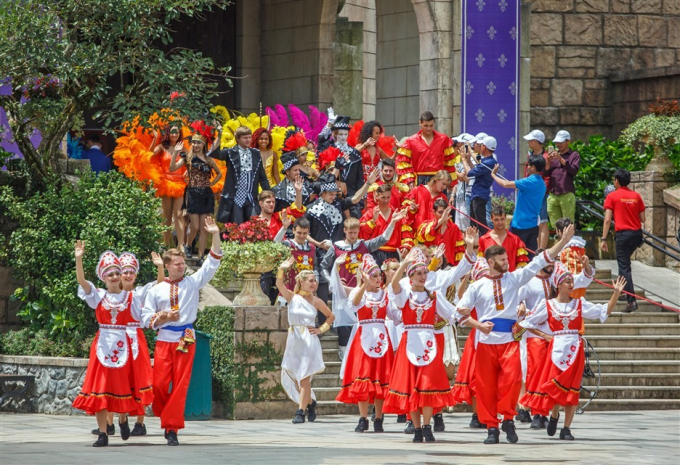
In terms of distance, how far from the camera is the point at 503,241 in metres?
14.8

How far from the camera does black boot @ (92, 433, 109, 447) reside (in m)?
12.2

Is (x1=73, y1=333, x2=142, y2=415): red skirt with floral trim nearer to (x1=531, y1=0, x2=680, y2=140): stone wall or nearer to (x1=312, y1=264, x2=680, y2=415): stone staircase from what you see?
(x1=312, y1=264, x2=680, y2=415): stone staircase

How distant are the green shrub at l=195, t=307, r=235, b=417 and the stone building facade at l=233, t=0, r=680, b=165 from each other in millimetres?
7943

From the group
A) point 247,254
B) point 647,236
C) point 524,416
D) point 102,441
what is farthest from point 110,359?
point 647,236

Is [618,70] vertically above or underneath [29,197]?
above

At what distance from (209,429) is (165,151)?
5004mm

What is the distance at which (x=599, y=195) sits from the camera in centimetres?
2241

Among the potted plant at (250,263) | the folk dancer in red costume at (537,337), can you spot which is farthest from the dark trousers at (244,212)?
the folk dancer in red costume at (537,337)

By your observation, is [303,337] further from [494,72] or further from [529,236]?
[494,72]

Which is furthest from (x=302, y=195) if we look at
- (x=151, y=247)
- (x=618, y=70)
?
(x=618, y=70)

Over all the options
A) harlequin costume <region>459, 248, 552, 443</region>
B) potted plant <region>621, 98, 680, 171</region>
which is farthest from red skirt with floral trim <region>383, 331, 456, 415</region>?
potted plant <region>621, 98, 680, 171</region>

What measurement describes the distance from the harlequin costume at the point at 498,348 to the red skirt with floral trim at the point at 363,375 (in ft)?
5.00

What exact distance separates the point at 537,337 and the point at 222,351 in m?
3.51

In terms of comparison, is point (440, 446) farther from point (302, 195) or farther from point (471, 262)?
point (302, 195)
